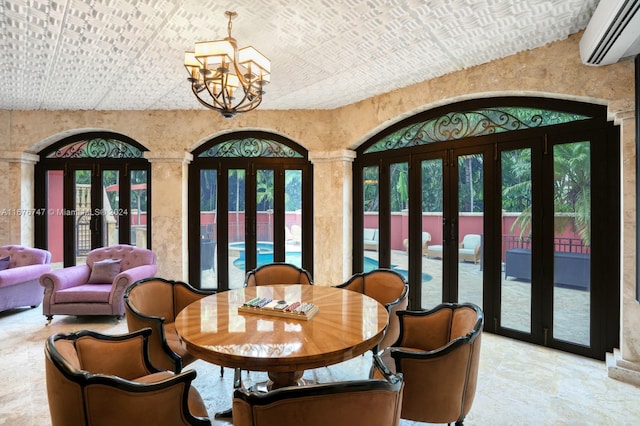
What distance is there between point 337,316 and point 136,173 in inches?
184

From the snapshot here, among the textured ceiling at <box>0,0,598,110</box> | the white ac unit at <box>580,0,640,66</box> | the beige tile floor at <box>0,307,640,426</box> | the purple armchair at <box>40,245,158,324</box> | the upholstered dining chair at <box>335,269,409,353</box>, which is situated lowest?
the beige tile floor at <box>0,307,640,426</box>

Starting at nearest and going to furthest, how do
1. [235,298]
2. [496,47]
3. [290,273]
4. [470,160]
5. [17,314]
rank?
[235,298] → [496,47] → [290,273] → [470,160] → [17,314]

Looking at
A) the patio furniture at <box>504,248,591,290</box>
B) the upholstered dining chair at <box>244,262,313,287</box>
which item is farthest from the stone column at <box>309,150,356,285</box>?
the patio furniture at <box>504,248,591,290</box>

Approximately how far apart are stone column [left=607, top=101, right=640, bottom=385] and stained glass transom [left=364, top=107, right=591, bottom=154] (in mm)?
421

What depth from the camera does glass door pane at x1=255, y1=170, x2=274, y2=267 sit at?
5258 mm

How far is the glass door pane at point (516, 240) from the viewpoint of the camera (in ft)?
11.4

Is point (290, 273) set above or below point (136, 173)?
below

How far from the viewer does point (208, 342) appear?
170cm

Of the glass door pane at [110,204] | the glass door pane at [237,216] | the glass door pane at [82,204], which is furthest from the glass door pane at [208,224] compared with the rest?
the glass door pane at [82,204]

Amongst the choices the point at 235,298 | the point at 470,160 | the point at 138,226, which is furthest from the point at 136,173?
the point at 470,160

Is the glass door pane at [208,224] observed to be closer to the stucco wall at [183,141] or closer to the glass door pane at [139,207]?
the stucco wall at [183,141]

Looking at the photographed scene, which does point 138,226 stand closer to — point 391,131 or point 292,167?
point 292,167

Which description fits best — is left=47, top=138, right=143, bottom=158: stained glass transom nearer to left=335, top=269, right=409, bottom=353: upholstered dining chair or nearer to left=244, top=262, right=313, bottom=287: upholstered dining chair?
left=244, top=262, right=313, bottom=287: upholstered dining chair

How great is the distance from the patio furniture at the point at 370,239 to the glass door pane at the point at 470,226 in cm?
122
